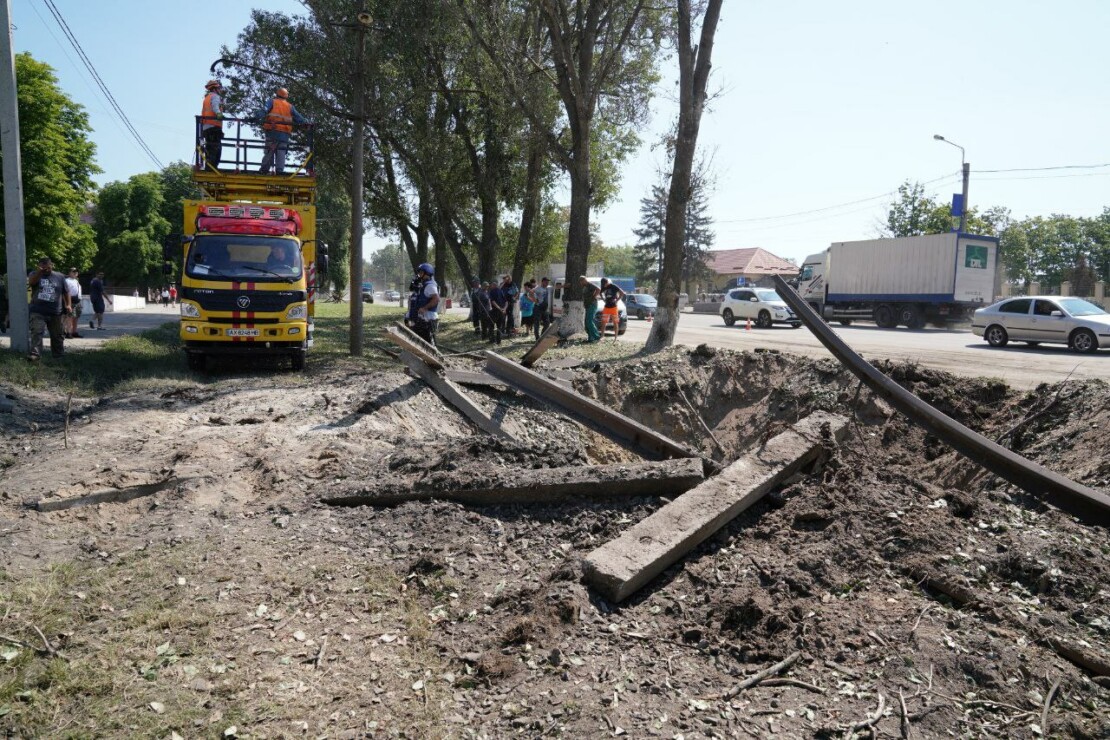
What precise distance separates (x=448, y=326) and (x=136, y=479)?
23.7m

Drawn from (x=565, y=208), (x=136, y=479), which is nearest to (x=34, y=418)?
(x=136, y=479)

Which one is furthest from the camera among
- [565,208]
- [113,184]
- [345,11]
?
[113,184]

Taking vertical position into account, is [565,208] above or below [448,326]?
above

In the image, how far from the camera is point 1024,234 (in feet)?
219

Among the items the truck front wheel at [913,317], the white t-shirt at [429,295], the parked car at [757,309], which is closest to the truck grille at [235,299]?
the white t-shirt at [429,295]

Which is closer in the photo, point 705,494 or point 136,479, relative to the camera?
point 705,494

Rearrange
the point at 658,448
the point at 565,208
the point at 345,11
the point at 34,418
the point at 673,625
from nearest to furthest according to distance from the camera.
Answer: the point at 673,625 → the point at 658,448 → the point at 34,418 → the point at 345,11 → the point at 565,208

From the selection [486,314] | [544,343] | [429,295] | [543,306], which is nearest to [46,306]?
[429,295]

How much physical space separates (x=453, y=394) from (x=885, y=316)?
26.5 meters

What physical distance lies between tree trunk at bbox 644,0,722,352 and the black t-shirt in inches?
405

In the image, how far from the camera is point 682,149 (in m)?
A: 15.2

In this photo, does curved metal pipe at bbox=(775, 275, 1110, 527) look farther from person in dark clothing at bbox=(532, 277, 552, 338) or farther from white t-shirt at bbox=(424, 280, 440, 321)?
person in dark clothing at bbox=(532, 277, 552, 338)

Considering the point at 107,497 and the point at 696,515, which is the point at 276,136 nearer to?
the point at 107,497

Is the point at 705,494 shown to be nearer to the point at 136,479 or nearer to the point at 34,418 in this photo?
the point at 136,479
